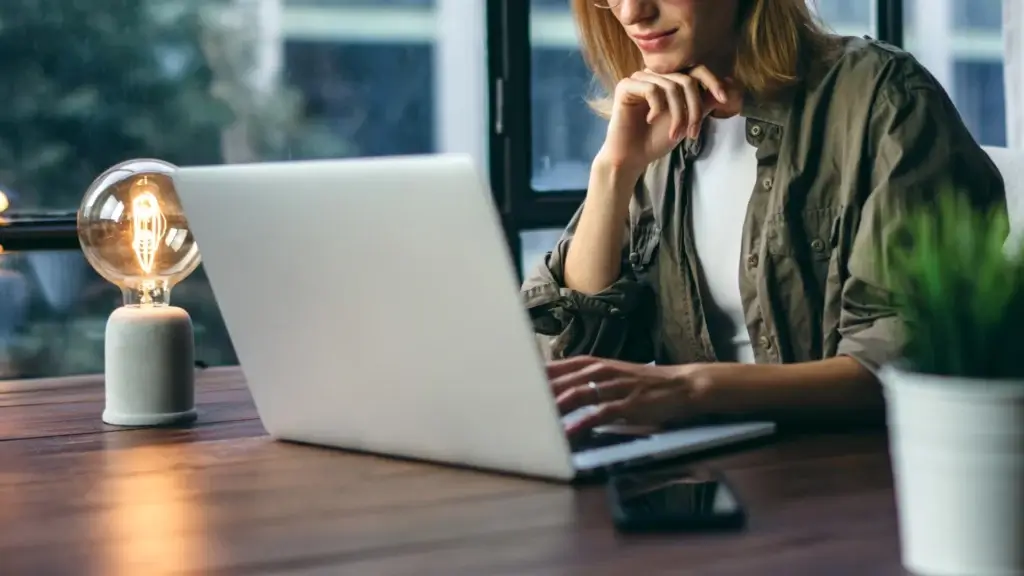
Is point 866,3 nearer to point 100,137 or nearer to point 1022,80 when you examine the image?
point 1022,80

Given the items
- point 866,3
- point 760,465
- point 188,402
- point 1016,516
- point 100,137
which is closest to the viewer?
point 1016,516

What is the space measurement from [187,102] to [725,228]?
1283 millimetres

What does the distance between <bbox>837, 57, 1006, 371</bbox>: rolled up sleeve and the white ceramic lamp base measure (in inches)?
26.1

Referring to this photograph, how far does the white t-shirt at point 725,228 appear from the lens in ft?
5.02

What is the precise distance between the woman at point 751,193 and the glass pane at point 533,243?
966 mm

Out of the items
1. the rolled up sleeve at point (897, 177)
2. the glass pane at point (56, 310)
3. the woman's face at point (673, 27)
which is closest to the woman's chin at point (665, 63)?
the woman's face at point (673, 27)

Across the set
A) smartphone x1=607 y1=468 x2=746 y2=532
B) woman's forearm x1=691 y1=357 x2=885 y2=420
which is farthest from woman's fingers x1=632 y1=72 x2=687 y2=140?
smartphone x1=607 y1=468 x2=746 y2=532

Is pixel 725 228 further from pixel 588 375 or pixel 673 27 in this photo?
pixel 588 375

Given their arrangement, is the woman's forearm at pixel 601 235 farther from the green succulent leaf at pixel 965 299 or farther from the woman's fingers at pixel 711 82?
the green succulent leaf at pixel 965 299

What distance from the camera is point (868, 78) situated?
4.62 feet

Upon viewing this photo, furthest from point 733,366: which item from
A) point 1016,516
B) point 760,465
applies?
point 1016,516

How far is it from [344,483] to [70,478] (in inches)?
9.3

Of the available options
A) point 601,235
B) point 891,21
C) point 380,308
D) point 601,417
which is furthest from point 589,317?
point 891,21

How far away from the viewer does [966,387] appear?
0.64m
